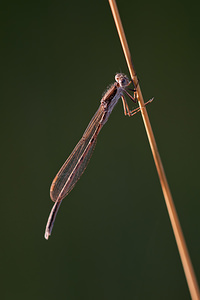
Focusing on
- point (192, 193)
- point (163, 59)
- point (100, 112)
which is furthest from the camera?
point (163, 59)

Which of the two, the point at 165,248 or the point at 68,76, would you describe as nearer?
the point at 165,248

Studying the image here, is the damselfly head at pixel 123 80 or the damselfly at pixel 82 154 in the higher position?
the damselfly head at pixel 123 80

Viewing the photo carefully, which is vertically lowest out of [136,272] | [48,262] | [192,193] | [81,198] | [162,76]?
[136,272]

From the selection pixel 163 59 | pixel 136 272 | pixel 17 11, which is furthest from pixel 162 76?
pixel 136 272

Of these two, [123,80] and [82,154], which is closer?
[123,80]

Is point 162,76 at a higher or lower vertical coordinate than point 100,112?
higher

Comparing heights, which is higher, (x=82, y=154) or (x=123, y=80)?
(x=123, y=80)

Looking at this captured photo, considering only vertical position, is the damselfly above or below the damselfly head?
below

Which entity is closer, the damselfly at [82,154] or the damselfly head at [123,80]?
the damselfly head at [123,80]

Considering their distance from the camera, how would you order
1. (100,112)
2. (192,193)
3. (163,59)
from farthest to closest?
(163,59), (192,193), (100,112)

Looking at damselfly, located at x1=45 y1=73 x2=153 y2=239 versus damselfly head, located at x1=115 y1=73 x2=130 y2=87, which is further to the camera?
damselfly, located at x1=45 y1=73 x2=153 y2=239

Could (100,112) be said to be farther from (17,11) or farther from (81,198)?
(17,11)
